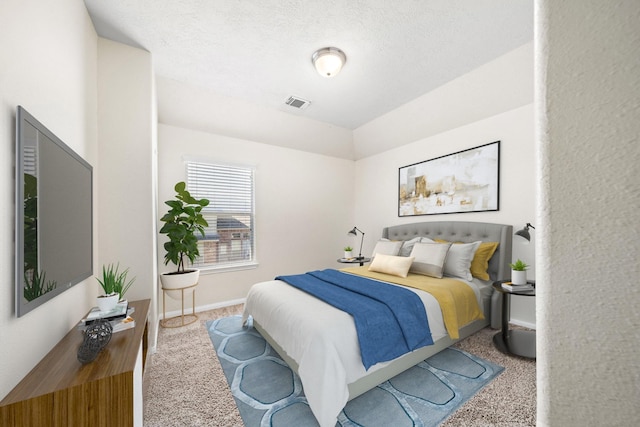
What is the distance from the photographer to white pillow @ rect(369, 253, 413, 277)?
2.92 m

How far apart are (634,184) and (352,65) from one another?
2783 mm

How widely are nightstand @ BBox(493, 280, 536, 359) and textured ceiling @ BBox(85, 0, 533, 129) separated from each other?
7.49 ft

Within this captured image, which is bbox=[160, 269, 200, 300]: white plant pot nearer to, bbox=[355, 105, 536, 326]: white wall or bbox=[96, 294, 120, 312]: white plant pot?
bbox=[96, 294, 120, 312]: white plant pot

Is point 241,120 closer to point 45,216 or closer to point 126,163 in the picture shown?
point 126,163

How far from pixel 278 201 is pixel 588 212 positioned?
4135mm

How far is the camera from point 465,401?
1.72 metres

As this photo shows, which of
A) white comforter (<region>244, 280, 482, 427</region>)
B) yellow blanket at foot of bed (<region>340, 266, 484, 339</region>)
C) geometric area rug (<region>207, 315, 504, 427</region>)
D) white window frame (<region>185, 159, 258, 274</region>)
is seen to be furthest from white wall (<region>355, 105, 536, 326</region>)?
white window frame (<region>185, 159, 258, 274</region>)

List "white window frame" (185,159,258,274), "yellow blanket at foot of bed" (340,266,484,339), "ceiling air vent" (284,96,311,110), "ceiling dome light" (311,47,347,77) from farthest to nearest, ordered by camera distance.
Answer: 1. "white window frame" (185,159,258,274)
2. "ceiling air vent" (284,96,311,110)
3. "ceiling dome light" (311,47,347,77)
4. "yellow blanket at foot of bed" (340,266,484,339)

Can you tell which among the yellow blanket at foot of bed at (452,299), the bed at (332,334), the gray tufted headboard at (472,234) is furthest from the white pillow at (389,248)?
the bed at (332,334)

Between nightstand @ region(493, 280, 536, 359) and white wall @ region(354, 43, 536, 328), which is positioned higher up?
white wall @ region(354, 43, 536, 328)

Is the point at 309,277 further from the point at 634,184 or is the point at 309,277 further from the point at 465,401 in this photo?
the point at 634,184

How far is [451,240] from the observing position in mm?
3480

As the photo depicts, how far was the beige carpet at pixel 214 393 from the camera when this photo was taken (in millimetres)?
1587

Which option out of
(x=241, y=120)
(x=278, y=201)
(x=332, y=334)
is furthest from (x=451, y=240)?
(x=241, y=120)
